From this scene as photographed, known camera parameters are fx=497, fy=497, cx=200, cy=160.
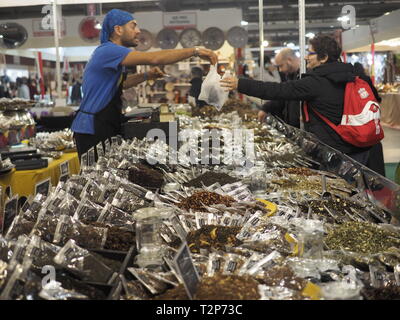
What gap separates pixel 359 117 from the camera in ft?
11.4

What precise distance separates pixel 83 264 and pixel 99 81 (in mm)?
2530

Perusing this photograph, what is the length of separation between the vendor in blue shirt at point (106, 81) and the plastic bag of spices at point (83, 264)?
7.27 feet

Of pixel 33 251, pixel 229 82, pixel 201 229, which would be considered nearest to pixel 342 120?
pixel 229 82

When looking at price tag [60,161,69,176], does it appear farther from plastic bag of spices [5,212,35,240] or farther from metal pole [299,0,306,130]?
plastic bag of spices [5,212,35,240]

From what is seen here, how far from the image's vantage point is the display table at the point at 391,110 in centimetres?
1259

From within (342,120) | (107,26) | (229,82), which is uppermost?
(107,26)

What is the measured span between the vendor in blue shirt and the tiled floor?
5.81 meters

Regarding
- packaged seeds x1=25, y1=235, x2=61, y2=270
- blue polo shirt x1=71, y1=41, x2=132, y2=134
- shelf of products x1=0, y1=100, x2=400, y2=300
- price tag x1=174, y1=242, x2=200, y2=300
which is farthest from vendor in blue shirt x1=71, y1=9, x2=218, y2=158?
price tag x1=174, y1=242, x2=200, y2=300

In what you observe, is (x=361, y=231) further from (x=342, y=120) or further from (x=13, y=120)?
(x=13, y=120)

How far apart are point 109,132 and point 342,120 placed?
1.75 m

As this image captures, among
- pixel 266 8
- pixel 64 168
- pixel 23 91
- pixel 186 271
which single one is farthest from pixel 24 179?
pixel 266 8

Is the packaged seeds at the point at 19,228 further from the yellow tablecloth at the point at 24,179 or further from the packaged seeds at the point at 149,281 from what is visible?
the yellow tablecloth at the point at 24,179

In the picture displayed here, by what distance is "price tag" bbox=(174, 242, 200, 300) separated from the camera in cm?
117
